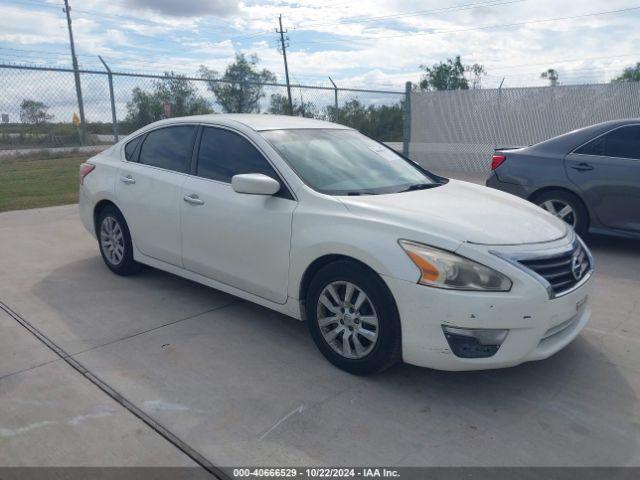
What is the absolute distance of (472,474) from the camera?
2.65 m

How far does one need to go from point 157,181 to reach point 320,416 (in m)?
2.64

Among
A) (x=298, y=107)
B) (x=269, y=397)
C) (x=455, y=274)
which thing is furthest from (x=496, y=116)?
(x=269, y=397)

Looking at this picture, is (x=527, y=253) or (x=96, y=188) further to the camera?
(x=96, y=188)

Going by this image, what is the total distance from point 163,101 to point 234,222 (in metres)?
8.33

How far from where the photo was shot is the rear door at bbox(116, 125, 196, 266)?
15.3 feet

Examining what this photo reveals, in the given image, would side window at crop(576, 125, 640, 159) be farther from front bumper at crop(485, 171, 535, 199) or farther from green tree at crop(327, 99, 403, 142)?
green tree at crop(327, 99, 403, 142)

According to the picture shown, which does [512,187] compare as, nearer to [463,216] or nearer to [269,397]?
[463,216]

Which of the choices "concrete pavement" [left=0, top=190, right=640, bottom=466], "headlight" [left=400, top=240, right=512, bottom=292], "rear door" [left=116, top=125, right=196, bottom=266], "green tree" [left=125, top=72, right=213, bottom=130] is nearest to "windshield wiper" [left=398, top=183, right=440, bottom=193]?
"headlight" [left=400, top=240, right=512, bottom=292]

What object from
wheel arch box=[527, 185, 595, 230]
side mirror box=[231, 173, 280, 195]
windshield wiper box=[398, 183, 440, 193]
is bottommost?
wheel arch box=[527, 185, 595, 230]

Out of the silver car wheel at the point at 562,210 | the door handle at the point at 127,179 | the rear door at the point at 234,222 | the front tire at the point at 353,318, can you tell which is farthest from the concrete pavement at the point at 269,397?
the silver car wheel at the point at 562,210

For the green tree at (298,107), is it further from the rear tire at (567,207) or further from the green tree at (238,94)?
the rear tire at (567,207)

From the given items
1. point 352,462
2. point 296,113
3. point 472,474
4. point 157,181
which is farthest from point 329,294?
point 296,113

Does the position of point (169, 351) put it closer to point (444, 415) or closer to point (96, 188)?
point (444, 415)

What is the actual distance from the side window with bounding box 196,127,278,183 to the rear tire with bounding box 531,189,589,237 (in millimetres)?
3929
